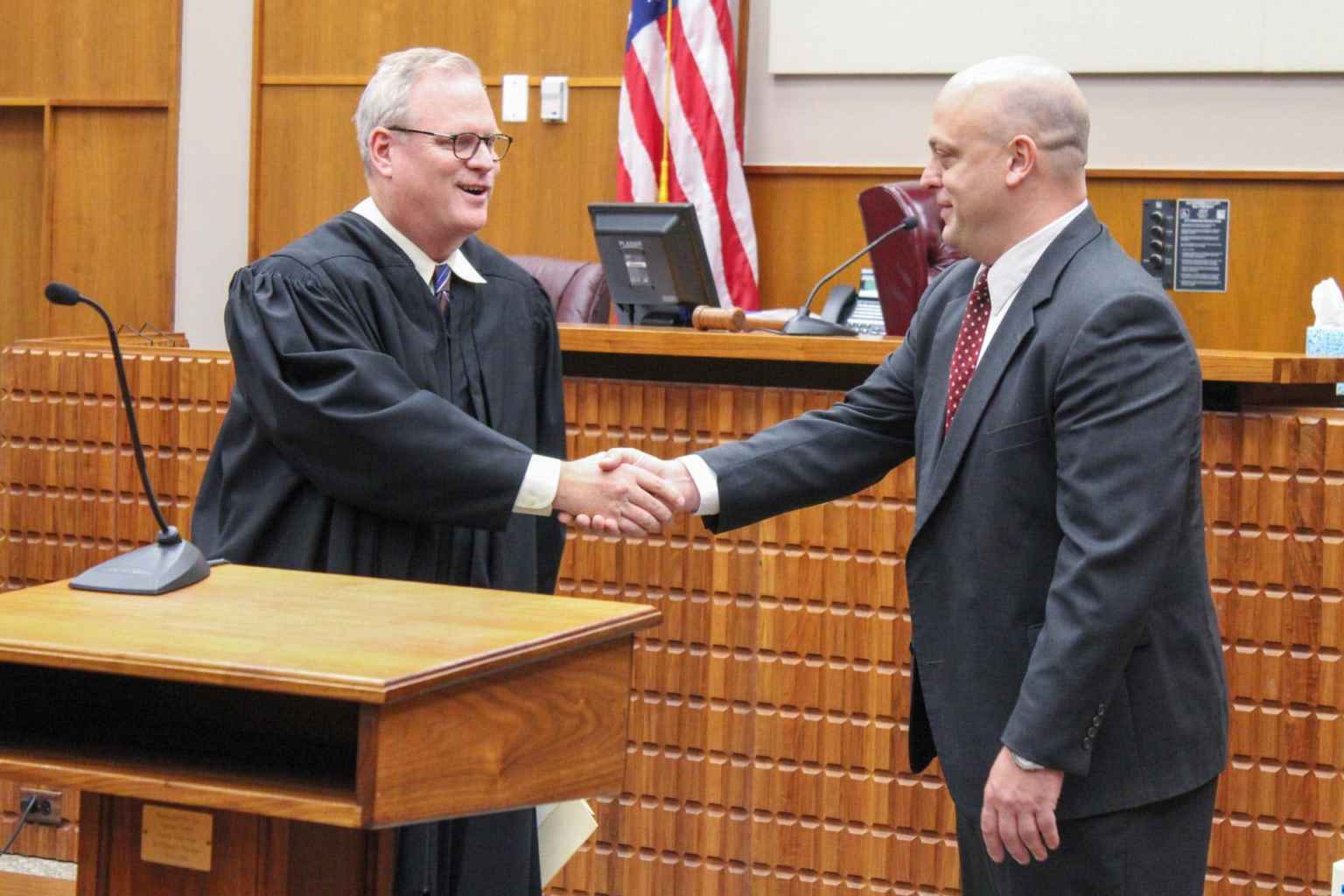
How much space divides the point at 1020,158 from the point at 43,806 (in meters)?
2.69

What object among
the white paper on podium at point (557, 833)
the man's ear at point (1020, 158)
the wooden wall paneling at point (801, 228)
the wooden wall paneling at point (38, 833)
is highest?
the wooden wall paneling at point (801, 228)

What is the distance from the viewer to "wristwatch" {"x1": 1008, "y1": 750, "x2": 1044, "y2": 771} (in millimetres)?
1986

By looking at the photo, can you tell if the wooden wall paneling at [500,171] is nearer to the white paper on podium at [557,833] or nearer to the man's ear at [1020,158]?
the white paper on podium at [557,833]

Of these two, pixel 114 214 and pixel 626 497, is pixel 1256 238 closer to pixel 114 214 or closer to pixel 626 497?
pixel 626 497

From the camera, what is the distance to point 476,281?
8.48ft

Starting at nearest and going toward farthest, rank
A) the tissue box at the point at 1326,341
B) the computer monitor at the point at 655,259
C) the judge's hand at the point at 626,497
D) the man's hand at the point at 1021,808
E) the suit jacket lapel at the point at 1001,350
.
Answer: the man's hand at the point at 1021,808 < the suit jacket lapel at the point at 1001,350 < the judge's hand at the point at 626,497 < the tissue box at the point at 1326,341 < the computer monitor at the point at 655,259

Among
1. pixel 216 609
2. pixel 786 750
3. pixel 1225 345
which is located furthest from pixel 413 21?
pixel 216 609

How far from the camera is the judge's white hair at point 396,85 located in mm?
2533

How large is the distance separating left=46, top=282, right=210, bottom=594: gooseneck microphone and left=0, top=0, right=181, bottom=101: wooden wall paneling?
6232mm

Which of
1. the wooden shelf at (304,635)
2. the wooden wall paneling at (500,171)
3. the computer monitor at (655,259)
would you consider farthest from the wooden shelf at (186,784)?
the wooden wall paneling at (500,171)

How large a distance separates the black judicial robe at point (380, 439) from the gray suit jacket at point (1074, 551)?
62cm

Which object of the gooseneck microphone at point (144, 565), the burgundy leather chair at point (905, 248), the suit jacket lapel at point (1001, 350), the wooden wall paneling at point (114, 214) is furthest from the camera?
the wooden wall paneling at point (114, 214)

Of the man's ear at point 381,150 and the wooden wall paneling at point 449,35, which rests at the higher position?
the wooden wall paneling at point 449,35

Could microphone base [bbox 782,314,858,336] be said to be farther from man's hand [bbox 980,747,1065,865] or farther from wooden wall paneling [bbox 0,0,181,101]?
wooden wall paneling [bbox 0,0,181,101]
